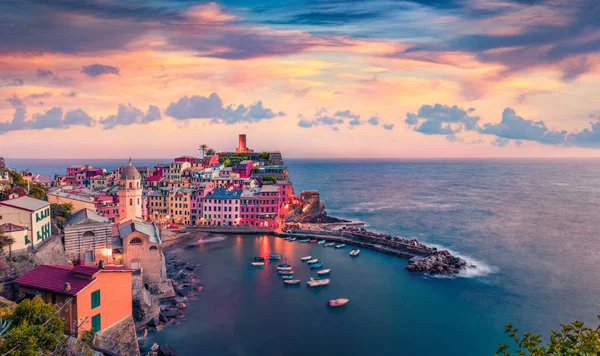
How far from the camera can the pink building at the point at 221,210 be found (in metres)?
77.1

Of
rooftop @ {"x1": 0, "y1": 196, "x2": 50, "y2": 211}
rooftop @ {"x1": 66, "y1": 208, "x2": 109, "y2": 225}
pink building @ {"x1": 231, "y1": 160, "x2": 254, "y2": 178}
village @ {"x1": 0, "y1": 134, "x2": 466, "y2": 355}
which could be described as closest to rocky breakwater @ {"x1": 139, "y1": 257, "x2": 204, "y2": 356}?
village @ {"x1": 0, "y1": 134, "x2": 466, "y2": 355}

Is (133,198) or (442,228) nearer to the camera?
(133,198)

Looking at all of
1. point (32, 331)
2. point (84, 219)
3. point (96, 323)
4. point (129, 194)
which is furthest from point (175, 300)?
point (32, 331)

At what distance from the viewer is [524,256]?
195 ft

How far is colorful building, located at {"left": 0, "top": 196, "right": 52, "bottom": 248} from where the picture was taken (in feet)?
105

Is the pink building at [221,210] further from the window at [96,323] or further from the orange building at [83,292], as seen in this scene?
the window at [96,323]

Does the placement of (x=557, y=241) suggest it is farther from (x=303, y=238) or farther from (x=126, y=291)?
(x=126, y=291)

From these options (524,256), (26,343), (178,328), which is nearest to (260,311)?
(178,328)

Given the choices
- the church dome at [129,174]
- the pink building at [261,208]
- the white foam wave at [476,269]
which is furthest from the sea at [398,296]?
the church dome at [129,174]

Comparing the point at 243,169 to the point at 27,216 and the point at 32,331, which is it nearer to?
the point at 27,216

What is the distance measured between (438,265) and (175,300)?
3447cm

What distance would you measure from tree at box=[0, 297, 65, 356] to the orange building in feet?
15.3

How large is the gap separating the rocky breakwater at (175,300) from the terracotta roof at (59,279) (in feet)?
30.3

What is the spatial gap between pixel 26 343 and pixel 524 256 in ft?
212
